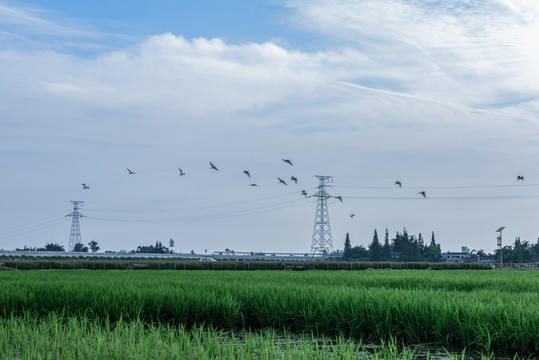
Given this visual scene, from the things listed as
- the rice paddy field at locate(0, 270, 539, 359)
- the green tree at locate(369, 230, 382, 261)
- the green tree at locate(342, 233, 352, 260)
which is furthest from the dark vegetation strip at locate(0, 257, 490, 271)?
the green tree at locate(342, 233, 352, 260)

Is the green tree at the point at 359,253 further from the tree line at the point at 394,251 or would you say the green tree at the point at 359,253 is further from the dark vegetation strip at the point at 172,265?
the dark vegetation strip at the point at 172,265

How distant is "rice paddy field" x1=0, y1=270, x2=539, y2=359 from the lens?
7664mm


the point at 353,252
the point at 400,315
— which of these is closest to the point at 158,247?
the point at 353,252

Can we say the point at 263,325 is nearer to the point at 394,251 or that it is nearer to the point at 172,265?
the point at 172,265

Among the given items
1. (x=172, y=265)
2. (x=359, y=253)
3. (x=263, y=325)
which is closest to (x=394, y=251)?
(x=359, y=253)

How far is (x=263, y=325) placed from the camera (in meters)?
13.1

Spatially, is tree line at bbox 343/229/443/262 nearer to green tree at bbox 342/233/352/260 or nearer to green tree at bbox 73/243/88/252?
green tree at bbox 342/233/352/260

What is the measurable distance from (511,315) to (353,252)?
129m

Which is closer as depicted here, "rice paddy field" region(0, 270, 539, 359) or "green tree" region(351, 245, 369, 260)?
"rice paddy field" region(0, 270, 539, 359)

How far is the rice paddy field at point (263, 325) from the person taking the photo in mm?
7664

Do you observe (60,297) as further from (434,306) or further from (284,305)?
(434,306)

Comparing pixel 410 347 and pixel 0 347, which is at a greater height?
pixel 0 347

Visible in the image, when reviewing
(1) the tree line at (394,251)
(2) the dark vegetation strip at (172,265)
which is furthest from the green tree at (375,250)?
(2) the dark vegetation strip at (172,265)

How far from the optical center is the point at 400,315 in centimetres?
1125
